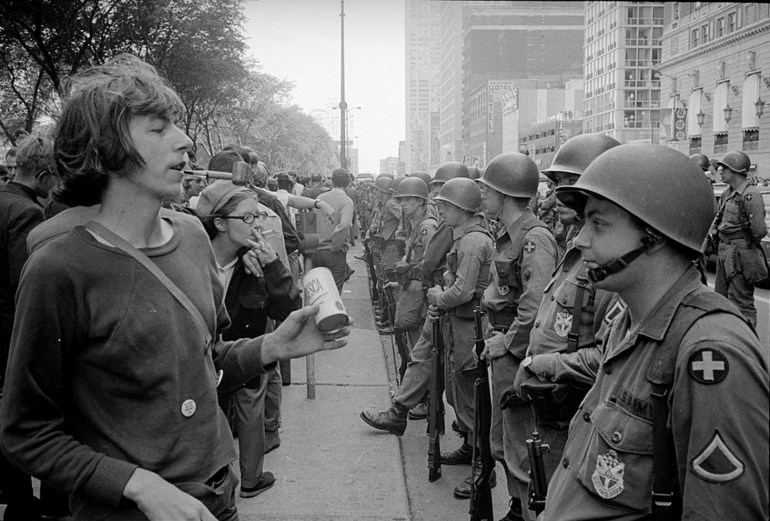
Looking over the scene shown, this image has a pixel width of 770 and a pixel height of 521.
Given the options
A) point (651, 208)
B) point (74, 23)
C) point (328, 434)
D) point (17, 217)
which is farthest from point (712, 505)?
point (74, 23)

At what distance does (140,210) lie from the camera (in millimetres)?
2105

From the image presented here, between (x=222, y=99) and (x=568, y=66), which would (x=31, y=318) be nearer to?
(x=222, y=99)

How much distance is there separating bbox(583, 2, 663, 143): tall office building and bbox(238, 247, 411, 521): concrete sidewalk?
374 ft

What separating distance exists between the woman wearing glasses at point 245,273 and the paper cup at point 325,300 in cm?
210

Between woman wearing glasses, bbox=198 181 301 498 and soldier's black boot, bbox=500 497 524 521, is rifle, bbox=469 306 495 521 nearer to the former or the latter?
soldier's black boot, bbox=500 497 524 521

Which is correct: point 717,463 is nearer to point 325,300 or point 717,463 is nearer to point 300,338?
point 325,300

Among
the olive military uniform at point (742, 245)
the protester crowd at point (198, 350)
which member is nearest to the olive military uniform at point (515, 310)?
the protester crowd at point (198, 350)

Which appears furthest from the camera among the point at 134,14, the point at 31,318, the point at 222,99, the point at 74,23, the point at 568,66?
the point at 568,66

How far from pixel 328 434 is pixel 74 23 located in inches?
664

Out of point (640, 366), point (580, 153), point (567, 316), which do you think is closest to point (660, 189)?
point (640, 366)

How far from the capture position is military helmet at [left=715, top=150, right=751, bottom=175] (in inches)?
361

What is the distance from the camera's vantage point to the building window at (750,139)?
7848 millimetres

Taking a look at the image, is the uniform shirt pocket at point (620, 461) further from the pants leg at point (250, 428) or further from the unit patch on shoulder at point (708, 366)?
the pants leg at point (250, 428)

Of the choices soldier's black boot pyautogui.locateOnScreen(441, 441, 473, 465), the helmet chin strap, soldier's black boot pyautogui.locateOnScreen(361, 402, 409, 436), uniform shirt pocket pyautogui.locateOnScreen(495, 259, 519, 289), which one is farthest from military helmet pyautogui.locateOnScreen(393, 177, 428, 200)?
the helmet chin strap
